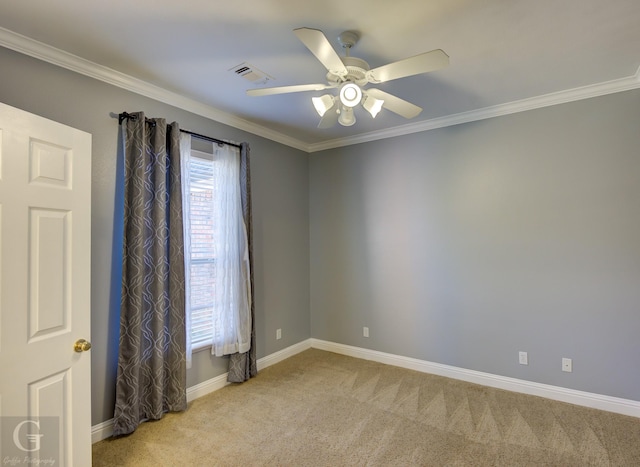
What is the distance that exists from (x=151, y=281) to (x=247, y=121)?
1910 millimetres

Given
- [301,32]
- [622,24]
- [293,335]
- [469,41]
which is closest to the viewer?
[301,32]

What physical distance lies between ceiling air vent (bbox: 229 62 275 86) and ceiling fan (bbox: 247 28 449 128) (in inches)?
18.9

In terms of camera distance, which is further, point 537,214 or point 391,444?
point 537,214

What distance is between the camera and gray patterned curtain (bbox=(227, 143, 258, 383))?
3.29 meters

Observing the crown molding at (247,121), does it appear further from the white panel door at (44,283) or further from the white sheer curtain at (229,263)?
the white panel door at (44,283)

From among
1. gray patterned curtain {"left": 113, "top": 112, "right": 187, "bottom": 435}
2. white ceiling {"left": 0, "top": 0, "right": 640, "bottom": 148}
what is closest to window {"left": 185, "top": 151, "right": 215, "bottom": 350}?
gray patterned curtain {"left": 113, "top": 112, "right": 187, "bottom": 435}

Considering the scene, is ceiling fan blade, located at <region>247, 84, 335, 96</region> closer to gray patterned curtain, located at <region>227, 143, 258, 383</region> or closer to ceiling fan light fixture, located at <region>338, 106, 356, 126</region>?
ceiling fan light fixture, located at <region>338, 106, 356, 126</region>

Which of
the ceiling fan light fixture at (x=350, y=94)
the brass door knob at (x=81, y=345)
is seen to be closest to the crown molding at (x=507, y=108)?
the ceiling fan light fixture at (x=350, y=94)

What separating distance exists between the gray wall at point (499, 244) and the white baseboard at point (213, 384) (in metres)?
0.41

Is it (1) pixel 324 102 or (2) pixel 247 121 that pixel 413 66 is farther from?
(2) pixel 247 121

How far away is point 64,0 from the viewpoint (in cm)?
174

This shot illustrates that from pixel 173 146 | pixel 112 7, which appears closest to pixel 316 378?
pixel 173 146

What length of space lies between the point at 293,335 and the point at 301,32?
11.4 feet

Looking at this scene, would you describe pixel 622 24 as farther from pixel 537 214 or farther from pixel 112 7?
pixel 112 7
